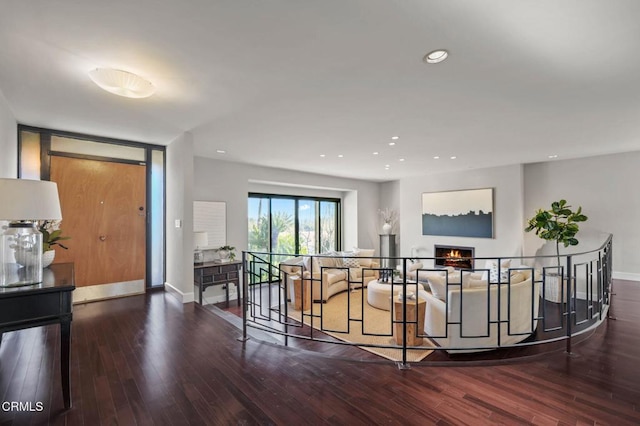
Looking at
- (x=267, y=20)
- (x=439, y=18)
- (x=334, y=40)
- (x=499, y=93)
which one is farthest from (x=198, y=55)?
(x=499, y=93)

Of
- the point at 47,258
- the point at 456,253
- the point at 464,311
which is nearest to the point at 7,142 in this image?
the point at 47,258

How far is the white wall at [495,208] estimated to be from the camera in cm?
680

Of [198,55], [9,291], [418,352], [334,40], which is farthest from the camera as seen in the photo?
[418,352]

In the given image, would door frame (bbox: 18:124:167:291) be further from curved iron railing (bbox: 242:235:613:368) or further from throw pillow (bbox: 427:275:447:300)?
throw pillow (bbox: 427:275:447:300)

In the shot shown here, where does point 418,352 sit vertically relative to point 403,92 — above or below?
below

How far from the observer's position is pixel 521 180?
6.75 m

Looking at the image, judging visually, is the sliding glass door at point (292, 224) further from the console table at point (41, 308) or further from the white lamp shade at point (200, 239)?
the console table at point (41, 308)

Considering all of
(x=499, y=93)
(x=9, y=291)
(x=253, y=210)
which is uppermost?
(x=499, y=93)

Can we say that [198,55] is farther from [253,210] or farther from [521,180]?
[521,180]

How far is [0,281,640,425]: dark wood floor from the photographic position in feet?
6.14

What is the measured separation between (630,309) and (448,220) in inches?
159

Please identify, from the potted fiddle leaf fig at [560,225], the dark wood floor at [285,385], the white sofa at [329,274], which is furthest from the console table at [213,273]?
the potted fiddle leaf fig at [560,225]

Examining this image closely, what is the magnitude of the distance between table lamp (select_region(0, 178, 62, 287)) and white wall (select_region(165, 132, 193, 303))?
7.49 ft

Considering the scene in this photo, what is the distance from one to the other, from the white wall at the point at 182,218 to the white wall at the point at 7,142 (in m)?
1.87
